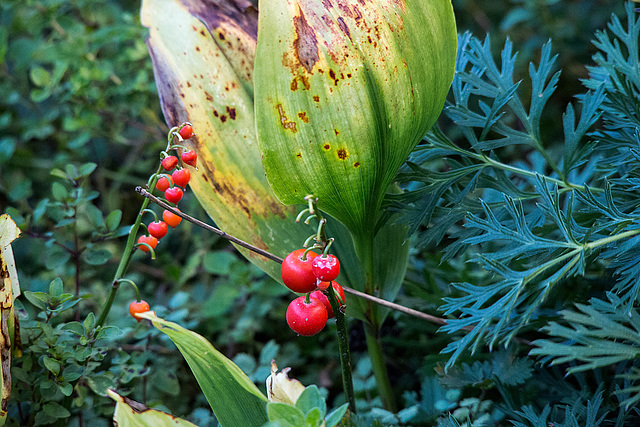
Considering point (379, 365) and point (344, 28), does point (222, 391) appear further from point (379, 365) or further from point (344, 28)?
point (344, 28)

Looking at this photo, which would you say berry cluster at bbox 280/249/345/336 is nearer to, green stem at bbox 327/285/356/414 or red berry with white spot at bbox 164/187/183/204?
green stem at bbox 327/285/356/414

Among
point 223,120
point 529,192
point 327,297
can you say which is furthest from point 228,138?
point 529,192

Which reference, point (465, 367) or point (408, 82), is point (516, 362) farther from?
point (408, 82)

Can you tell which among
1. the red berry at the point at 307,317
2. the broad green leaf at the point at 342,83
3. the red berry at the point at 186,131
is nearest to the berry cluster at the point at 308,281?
the red berry at the point at 307,317

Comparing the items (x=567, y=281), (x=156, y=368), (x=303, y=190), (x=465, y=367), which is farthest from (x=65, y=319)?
(x=567, y=281)

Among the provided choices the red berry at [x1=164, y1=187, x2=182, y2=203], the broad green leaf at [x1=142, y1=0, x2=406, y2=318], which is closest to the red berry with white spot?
the red berry at [x1=164, y1=187, x2=182, y2=203]

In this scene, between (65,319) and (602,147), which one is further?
(65,319)

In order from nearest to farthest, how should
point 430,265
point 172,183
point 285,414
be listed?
point 285,414 < point 172,183 < point 430,265

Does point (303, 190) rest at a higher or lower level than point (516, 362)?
higher
